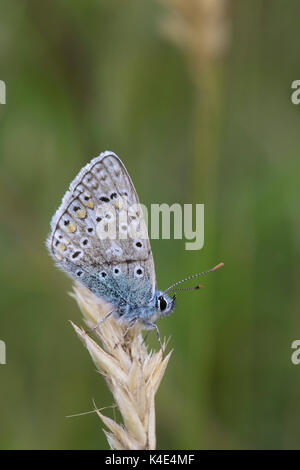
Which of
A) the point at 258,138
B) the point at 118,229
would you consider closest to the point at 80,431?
the point at 118,229

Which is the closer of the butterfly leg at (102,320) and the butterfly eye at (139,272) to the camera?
the butterfly leg at (102,320)

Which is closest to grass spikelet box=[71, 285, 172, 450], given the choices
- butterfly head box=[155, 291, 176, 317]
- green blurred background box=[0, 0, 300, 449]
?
butterfly head box=[155, 291, 176, 317]

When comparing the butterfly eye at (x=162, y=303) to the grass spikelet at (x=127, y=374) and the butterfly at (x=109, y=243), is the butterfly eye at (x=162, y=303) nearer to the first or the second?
the butterfly at (x=109, y=243)

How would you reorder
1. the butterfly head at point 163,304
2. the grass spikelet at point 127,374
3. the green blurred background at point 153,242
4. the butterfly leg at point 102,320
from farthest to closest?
the green blurred background at point 153,242
the butterfly head at point 163,304
the butterfly leg at point 102,320
the grass spikelet at point 127,374

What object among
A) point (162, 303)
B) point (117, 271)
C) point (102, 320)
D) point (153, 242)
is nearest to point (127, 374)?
point (102, 320)

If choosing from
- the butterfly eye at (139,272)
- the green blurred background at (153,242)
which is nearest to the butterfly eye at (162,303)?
the butterfly eye at (139,272)

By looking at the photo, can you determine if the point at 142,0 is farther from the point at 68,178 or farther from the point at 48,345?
the point at 48,345

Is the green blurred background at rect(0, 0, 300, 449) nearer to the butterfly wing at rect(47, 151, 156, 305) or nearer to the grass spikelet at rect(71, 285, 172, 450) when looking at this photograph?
the butterfly wing at rect(47, 151, 156, 305)
